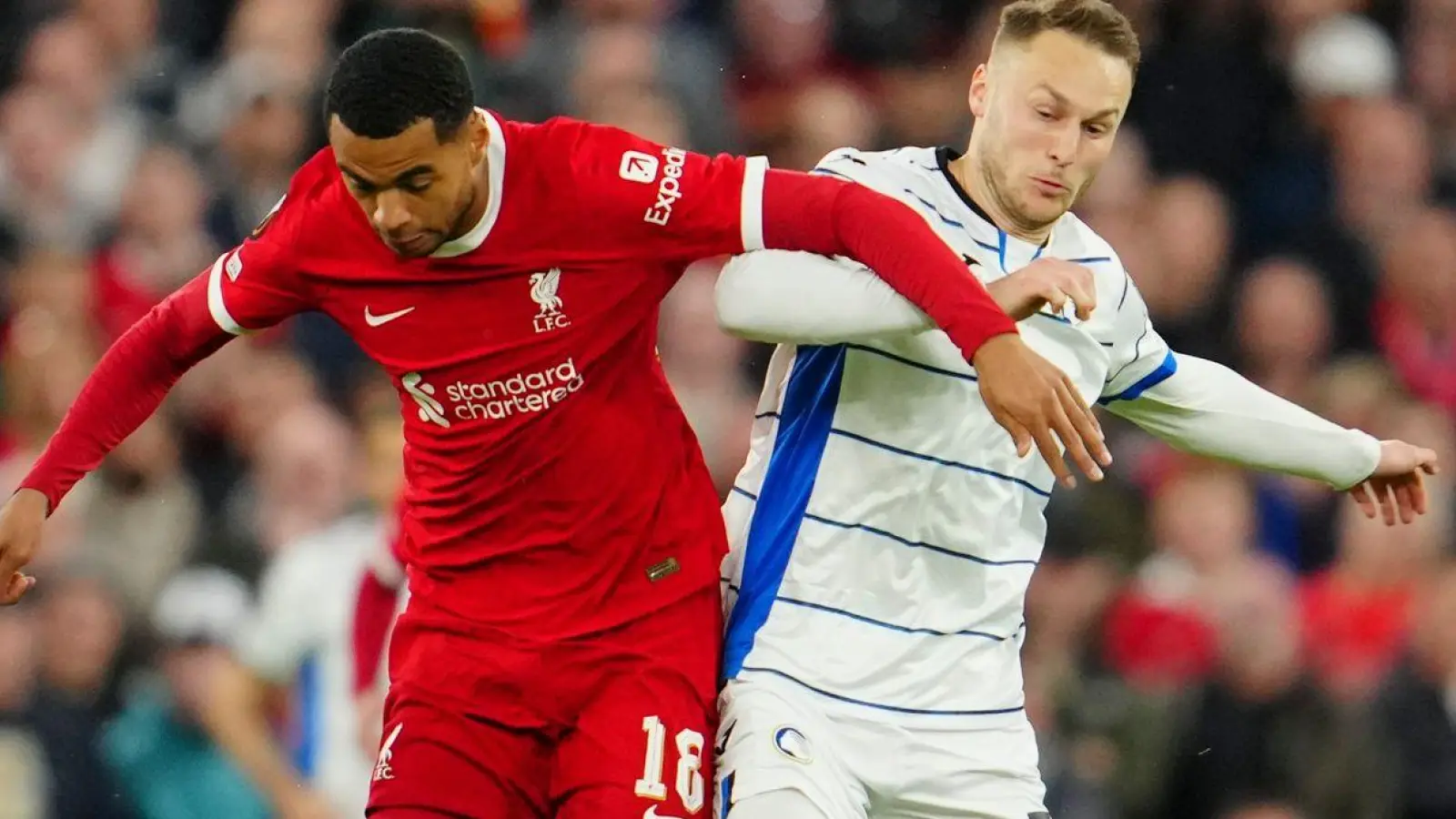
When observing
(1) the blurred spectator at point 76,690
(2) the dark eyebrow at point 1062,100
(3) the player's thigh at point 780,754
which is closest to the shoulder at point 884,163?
(2) the dark eyebrow at point 1062,100

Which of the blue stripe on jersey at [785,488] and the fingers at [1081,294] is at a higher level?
the fingers at [1081,294]

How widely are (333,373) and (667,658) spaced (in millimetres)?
4816

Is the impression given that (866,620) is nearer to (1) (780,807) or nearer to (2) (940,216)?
(1) (780,807)

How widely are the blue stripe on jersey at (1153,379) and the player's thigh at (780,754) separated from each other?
95 centimetres

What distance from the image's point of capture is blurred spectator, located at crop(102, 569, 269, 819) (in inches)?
316

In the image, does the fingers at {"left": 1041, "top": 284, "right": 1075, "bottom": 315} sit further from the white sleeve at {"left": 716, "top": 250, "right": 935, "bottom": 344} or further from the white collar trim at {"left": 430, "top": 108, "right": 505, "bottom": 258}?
the white collar trim at {"left": 430, "top": 108, "right": 505, "bottom": 258}

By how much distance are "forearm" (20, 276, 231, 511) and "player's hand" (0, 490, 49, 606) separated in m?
0.03

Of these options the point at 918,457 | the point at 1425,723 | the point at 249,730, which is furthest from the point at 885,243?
the point at 1425,723

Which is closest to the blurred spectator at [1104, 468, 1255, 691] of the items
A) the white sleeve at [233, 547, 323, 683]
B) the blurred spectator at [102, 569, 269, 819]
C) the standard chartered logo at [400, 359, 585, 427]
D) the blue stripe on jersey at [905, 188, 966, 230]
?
the white sleeve at [233, 547, 323, 683]

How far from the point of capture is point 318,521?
8141 millimetres

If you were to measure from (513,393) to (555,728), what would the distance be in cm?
59

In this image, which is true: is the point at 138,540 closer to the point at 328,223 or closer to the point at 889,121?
the point at 889,121

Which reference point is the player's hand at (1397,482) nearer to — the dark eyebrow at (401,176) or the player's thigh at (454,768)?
the player's thigh at (454,768)

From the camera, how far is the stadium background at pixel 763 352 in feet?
26.0
